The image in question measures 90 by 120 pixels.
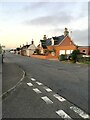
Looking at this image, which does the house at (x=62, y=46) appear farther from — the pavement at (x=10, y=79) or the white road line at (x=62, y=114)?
the white road line at (x=62, y=114)

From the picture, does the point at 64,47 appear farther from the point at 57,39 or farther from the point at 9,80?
the point at 9,80

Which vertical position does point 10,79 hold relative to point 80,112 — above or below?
above

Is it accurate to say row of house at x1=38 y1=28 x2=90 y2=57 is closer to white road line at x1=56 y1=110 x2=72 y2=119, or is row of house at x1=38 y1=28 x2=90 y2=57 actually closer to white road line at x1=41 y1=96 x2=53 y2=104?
white road line at x1=41 y1=96 x2=53 y2=104

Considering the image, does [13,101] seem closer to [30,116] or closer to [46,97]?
[46,97]

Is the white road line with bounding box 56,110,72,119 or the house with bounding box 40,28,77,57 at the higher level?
the house with bounding box 40,28,77,57

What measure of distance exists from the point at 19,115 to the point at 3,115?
1.49ft

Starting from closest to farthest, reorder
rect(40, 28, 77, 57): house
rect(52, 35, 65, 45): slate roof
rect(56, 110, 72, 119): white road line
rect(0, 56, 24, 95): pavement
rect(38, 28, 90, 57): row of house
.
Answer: rect(56, 110, 72, 119): white road line
rect(0, 56, 24, 95): pavement
rect(40, 28, 77, 57): house
rect(38, 28, 90, 57): row of house
rect(52, 35, 65, 45): slate roof

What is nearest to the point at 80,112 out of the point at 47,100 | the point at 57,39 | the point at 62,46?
the point at 47,100

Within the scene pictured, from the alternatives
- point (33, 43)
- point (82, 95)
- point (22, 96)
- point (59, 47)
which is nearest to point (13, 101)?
point (22, 96)

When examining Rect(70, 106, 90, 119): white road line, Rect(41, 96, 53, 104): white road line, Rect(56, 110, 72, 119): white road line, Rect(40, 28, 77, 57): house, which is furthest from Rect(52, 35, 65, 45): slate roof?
Rect(56, 110, 72, 119): white road line

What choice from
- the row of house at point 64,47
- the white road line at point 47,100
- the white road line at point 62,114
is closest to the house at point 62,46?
the row of house at point 64,47

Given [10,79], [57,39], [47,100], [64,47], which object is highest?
[57,39]

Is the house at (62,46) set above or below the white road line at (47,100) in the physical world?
above

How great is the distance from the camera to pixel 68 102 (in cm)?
808
